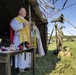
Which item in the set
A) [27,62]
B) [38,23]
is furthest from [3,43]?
[27,62]

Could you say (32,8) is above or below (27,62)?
above

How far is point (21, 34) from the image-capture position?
388cm

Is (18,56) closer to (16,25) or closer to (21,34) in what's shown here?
(21,34)

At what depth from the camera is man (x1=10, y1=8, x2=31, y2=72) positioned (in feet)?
12.2

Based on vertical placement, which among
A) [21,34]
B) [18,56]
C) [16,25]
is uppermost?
[16,25]

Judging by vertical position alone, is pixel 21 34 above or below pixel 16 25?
below

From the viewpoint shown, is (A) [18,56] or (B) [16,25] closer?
(B) [16,25]

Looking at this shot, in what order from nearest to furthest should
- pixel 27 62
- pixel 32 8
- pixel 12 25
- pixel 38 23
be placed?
pixel 12 25 → pixel 27 62 → pixel 32 8 → pixel 38 23

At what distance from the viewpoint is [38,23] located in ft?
19.4

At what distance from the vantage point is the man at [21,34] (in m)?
3.71

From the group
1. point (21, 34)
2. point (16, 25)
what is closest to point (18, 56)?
point (21, 34)

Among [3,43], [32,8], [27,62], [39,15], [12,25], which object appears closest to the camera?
[12,25]

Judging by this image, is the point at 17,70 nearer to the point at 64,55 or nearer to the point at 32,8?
the point at 32,8

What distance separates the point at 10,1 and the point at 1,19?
1468 mm
